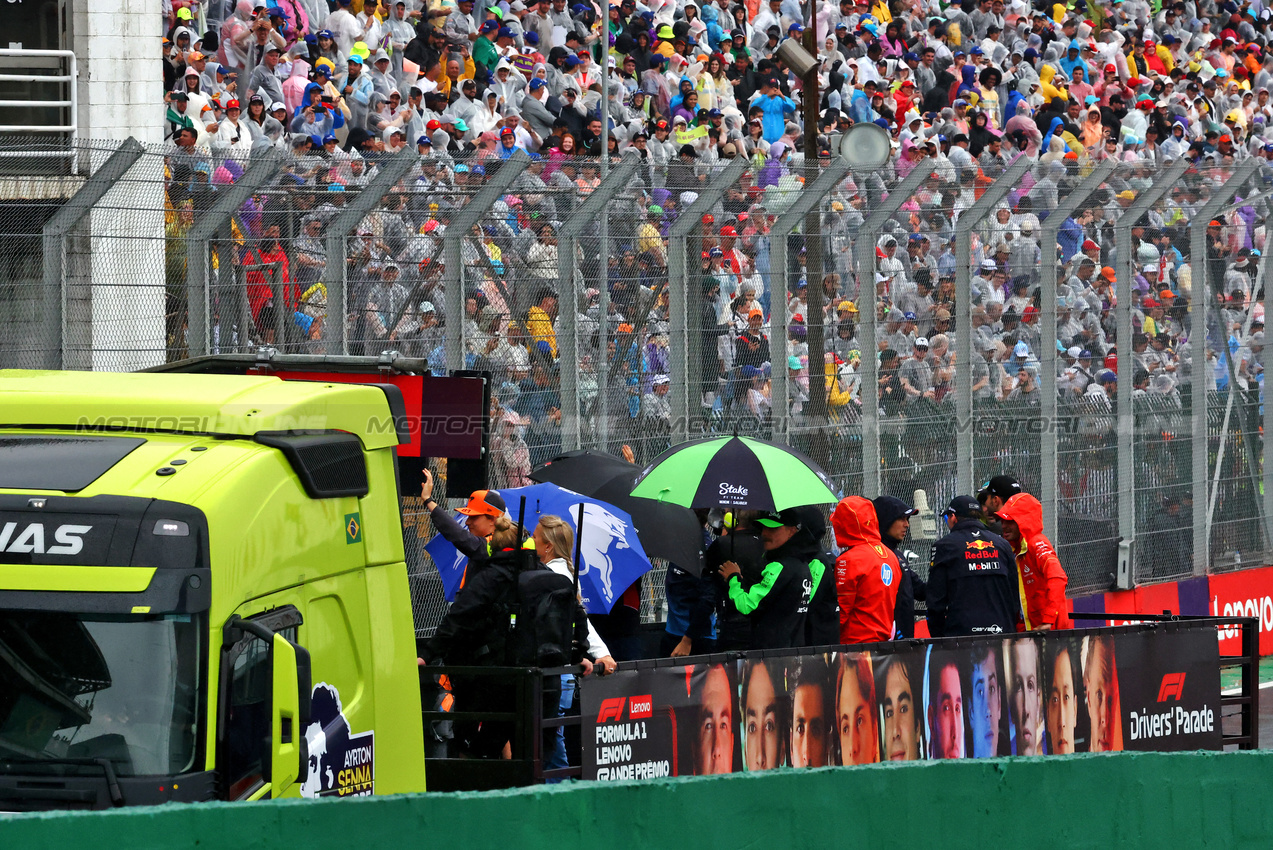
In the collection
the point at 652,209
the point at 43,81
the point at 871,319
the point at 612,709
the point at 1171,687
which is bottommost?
the point at 1171,687

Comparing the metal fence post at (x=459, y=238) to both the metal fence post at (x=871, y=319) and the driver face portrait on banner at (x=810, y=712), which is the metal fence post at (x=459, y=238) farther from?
the driver face portrait on banner at (x=810, y=712)

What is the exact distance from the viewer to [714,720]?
25.4ft

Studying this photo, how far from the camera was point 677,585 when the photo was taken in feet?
30.0

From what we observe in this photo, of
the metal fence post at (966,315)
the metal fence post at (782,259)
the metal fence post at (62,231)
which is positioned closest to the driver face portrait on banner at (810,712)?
the metal fence post at (782,259)

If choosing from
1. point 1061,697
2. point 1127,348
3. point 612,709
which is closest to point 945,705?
point 1061,697

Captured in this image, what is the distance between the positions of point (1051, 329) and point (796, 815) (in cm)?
933

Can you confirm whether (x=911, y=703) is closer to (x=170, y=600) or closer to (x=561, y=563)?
(x=561, y=563)

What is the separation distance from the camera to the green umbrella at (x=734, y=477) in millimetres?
9086

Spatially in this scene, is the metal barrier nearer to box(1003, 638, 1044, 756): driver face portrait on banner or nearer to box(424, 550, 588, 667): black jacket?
box(424, 550, 588, 667): black jacket

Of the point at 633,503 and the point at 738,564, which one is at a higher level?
the point at 633,503

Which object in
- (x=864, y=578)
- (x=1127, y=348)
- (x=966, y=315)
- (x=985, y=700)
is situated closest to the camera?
(x=985, y=700)

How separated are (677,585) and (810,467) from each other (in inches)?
40.2

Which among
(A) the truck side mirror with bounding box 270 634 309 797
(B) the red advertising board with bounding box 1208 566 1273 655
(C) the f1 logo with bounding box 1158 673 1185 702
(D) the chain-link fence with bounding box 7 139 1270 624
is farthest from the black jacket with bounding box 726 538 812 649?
(B) the red advertising board with bounding box 1208 566 1273 655

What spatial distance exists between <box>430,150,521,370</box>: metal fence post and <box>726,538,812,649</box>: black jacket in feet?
8.34
